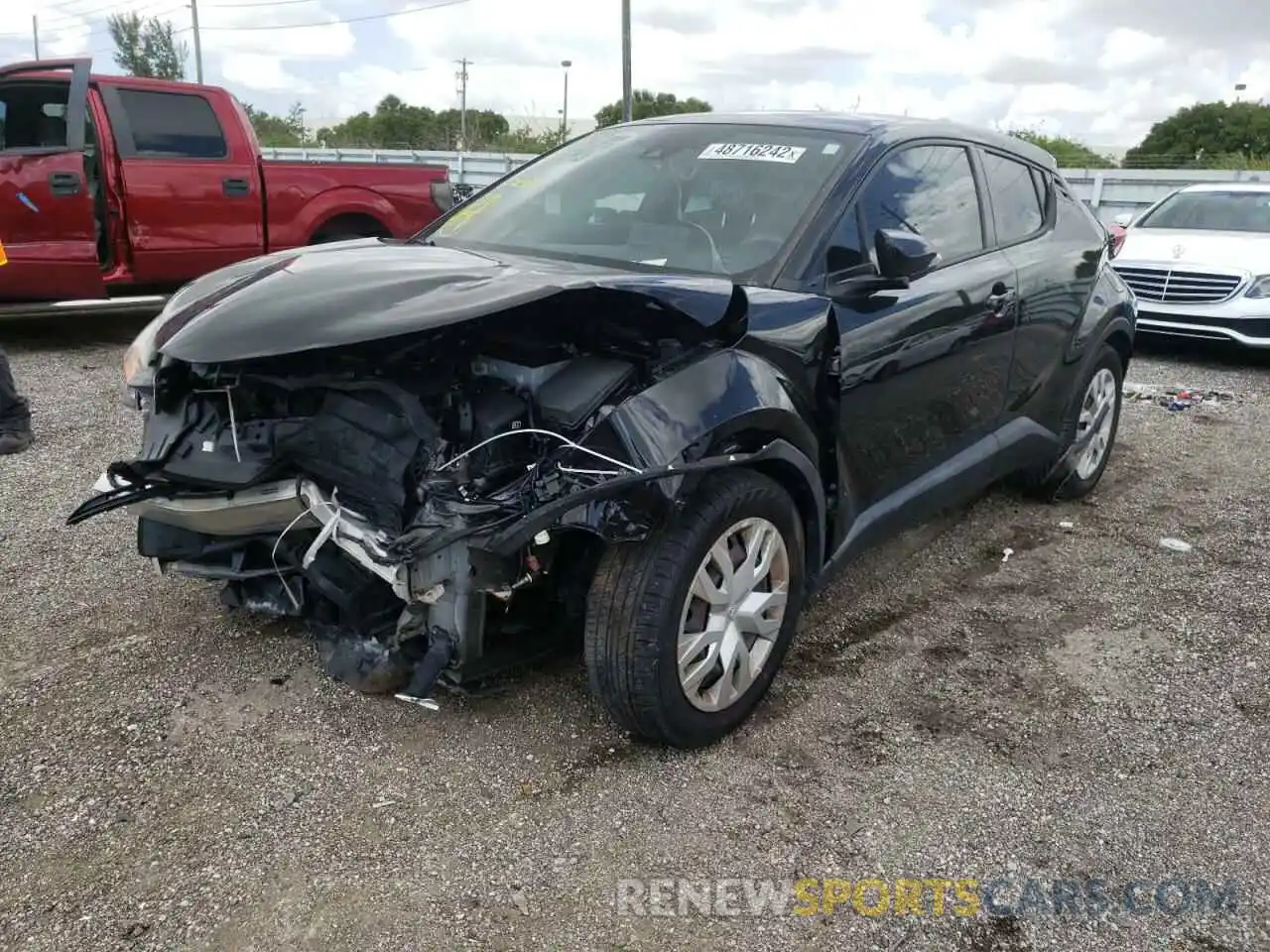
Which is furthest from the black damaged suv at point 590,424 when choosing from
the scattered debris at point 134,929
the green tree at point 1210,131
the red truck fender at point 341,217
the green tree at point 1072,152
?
the green tree at point 1210,131

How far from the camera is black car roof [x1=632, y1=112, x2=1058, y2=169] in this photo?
11.7ft

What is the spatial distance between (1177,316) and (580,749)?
7.85 meters

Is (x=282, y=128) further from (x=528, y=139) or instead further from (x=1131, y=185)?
(x=1131, y=185)

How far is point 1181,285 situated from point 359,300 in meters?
8.31

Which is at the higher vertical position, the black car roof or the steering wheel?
the black car roof

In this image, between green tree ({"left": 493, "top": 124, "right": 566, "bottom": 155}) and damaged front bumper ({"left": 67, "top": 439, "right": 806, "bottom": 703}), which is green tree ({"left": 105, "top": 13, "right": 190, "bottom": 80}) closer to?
green tree ({"left": 493, "top": 124, "right": 566, "bottom": 155})

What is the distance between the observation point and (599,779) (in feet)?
8.96

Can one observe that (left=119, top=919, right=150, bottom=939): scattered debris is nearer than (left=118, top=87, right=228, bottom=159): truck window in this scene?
Yes

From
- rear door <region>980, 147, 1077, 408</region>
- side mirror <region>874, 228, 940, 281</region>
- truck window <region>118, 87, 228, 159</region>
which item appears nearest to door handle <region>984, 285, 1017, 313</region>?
rear door <region>980, 147, 1077, 408</region>

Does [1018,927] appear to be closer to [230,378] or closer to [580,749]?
[580,749]

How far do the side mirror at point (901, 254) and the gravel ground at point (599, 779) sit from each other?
4.26 feet

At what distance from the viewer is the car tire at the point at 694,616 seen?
2.56 metres

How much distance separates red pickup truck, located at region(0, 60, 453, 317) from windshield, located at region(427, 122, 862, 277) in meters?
4.50

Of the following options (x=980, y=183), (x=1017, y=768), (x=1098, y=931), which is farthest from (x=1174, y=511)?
(x=1098, y=931)
